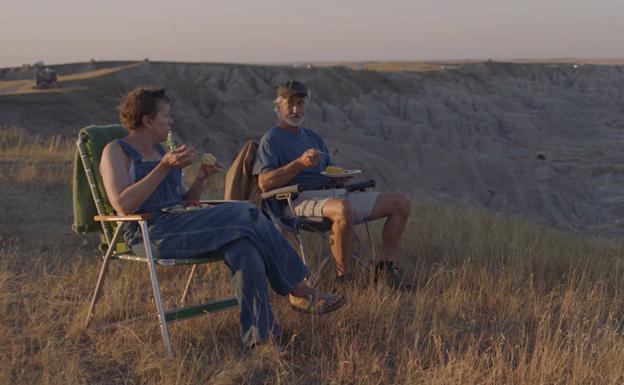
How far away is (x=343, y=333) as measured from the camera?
169 inches

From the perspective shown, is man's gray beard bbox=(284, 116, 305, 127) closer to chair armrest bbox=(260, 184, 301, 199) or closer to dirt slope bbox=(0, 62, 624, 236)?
chair armrest bbox=(260, 184, 301, 199)

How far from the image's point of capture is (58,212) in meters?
7.63

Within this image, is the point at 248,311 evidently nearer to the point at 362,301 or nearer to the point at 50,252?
the point at 362,301

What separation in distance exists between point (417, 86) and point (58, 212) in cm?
5466

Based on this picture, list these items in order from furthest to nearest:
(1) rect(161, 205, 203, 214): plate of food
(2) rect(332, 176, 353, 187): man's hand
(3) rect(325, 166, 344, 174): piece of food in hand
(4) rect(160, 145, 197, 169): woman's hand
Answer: (2) rect(332, 176, 353, 187): man's hand → (3) rect(325, 166, 344, 174): piece of food in hand → (1) rect(161, 205, 203, 214): plate of food → (4) rect(160, 145, 197, 169): woman's hand

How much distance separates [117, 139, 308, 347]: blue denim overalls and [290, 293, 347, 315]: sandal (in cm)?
11

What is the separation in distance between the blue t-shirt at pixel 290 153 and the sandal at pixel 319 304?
1512 mm

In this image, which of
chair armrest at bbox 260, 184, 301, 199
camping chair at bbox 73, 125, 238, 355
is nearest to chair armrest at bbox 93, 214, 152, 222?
camping chair at bbox 73, 125, 238, 355

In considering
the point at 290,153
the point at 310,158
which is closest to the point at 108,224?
the point at 310,158

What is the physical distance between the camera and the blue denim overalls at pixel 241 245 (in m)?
4.05

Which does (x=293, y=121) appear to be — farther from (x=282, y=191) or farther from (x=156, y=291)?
(x=156, y=291)

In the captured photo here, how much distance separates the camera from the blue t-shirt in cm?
570

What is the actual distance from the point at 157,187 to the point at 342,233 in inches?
51.5

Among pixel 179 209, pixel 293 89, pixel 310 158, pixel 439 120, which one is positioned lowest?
pixel 439 120
